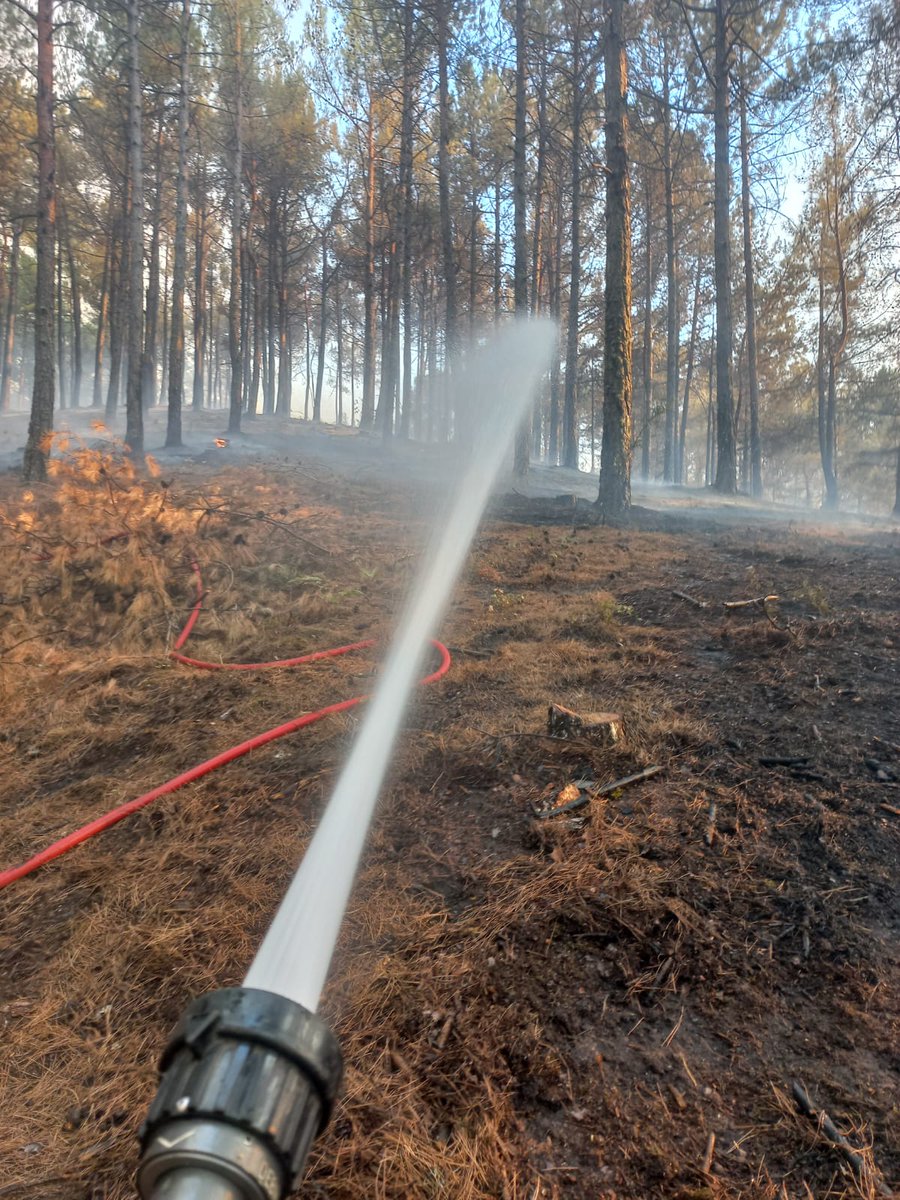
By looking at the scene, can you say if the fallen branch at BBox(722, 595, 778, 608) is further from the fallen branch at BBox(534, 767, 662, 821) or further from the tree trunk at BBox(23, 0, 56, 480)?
the tree trunk at BBox(23, 0, 56, 480)

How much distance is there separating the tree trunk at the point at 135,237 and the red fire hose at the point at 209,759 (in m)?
9.24

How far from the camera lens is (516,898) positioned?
1809 mm

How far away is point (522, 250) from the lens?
13641mm

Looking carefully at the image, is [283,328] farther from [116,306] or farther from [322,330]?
[116,306]

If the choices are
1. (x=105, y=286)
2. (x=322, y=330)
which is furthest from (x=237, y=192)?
(x=322, y=330)

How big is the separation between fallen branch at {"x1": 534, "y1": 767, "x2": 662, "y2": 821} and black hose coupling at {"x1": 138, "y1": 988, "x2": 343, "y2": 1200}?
1365 mm

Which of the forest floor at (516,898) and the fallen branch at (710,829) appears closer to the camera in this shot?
the forest floor at (516,898)

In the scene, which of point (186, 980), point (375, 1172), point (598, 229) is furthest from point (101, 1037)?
point (598, 229)

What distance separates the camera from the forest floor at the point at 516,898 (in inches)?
48.6

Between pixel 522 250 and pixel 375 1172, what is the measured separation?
49.9ft

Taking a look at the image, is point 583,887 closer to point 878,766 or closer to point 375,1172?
point 375,1172

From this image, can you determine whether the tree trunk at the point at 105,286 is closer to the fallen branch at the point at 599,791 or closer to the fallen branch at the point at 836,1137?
the fallen branch at the point at 599,791

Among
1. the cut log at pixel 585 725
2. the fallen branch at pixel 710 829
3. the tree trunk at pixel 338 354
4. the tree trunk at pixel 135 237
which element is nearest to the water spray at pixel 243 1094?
the fallen branch at pixel 710 829

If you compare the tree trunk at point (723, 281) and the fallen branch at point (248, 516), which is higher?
the tree trunk at point (723, 281)
